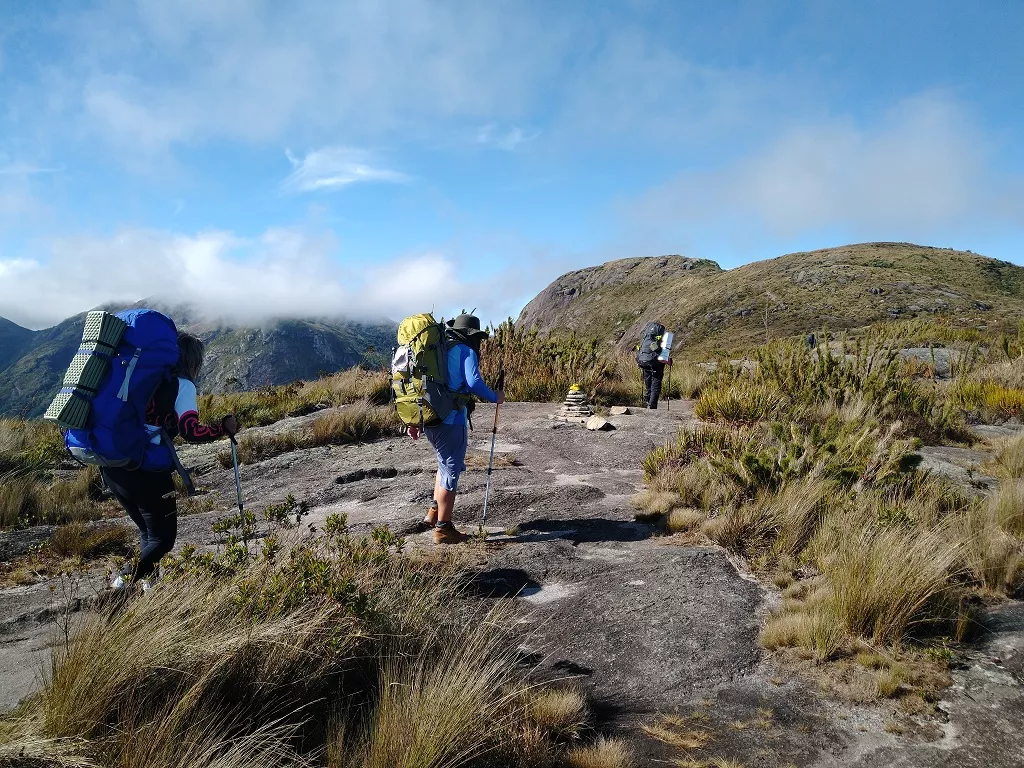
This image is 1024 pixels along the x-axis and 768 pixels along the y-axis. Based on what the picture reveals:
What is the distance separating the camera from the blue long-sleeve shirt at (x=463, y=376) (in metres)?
4.69

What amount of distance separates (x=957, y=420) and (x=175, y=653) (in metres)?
Answer: 9.54

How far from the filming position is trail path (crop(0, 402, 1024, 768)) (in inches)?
97.0

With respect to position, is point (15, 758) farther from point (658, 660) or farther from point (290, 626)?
point (658, 660)

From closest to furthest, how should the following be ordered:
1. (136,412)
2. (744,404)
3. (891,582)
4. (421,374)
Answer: (891,582), (136,412), (421,374), (744,404)

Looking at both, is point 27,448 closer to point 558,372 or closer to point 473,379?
point 473,379

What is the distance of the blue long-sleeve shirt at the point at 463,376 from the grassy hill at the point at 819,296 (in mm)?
41473

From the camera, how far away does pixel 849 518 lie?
4.29 meters

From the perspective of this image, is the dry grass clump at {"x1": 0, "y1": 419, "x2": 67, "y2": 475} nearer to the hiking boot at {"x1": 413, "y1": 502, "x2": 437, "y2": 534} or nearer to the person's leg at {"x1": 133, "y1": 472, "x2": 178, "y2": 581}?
the person's leg at {"x1": 133, "y1": 472, "x2": 178, "y2": 581}

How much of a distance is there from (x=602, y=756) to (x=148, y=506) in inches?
117

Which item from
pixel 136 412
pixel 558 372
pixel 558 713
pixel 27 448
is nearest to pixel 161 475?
pixel 136 412

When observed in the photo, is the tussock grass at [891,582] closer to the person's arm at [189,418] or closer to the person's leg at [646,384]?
the person's arm at [189,418]

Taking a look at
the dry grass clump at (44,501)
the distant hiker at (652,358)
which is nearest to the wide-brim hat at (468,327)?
the dry grass clump at (44,501)

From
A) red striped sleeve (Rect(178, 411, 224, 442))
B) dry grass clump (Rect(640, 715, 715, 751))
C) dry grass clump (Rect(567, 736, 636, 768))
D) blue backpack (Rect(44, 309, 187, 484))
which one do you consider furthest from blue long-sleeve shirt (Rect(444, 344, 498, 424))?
dry grass clump (Rect(567, 736, 636, 768))

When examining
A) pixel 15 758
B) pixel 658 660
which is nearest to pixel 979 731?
pixel 658 660
